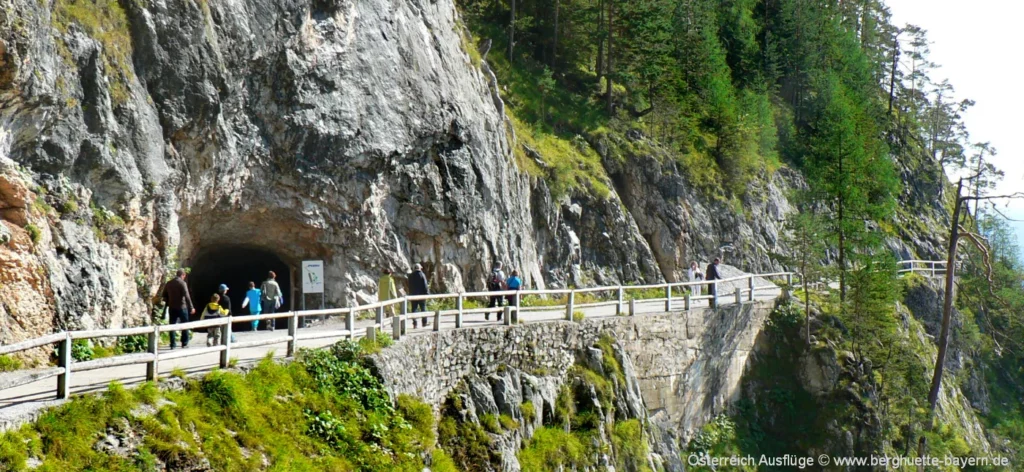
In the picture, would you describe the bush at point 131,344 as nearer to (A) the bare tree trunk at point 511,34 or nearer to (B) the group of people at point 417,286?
(B) the group of people at point 417,286

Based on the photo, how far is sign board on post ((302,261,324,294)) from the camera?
23.2 m

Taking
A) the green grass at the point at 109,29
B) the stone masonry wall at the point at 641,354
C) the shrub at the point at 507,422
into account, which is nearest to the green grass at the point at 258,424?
the stone masonry wall at the point at 641,354

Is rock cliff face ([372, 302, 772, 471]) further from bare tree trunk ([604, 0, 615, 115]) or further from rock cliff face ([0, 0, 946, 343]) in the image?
bare tree trunk ([604, 0, 615, 115])

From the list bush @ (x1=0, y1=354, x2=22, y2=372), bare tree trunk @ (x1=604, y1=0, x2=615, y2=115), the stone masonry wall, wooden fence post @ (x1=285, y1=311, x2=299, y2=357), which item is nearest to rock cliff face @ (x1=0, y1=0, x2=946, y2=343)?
bush @ (x1=0, y1=354, x2=22, y2=372)

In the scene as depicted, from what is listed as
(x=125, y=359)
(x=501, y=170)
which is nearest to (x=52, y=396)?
(x=125, y=359)

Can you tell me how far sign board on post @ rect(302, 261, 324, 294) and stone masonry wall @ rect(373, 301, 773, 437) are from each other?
5.71 m

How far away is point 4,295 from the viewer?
13914 millimetres

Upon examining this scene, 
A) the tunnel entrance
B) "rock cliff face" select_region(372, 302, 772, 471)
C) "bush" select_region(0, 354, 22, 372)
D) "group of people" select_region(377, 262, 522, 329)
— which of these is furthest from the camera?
the tunnel entrance

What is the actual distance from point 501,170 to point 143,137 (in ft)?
45.8

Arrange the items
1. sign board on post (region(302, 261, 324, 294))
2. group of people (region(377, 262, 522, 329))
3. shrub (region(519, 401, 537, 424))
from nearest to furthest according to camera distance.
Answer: shrub (region(519, 401, 537, 424)) → group of people (region(377, 262, 522, 329)) → sign board on post (region(302, 261, 324, 294))

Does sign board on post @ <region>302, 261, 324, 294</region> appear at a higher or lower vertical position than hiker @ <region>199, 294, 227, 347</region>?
higher

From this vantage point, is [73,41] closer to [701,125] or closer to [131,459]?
[131,459]

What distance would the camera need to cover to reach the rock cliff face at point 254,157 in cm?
1540

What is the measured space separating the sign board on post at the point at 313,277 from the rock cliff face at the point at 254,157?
4.09 feet
